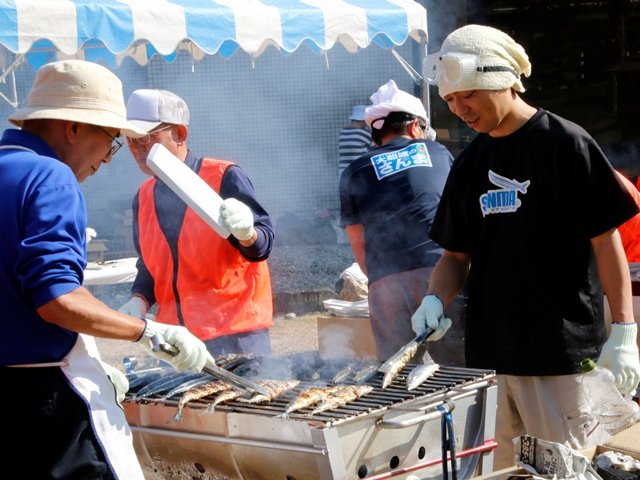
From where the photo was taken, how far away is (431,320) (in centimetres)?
310

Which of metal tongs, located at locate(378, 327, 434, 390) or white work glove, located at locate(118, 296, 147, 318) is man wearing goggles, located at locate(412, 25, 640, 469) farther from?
white work glove, located at locate(118, 296, 147, 318)

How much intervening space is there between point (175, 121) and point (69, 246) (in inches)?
70.9

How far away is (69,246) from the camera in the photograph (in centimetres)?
206

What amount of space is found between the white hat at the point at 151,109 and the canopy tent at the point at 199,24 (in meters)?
2.79

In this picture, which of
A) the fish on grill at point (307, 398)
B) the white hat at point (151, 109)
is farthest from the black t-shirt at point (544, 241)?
the white hat at point (151, 109)

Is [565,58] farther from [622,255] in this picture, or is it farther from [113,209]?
[622,255]

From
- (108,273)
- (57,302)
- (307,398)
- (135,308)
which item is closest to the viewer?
(57,302)

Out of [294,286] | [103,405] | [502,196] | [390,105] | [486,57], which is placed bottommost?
[294,286]

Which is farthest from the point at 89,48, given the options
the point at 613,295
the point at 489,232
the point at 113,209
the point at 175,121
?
the point at 613,295

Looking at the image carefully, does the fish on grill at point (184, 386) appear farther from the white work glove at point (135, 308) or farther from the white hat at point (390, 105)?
the white hat at point (390, 105)

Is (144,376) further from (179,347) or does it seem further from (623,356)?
(623,356)

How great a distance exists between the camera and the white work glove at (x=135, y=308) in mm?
3863

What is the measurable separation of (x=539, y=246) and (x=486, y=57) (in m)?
0.72

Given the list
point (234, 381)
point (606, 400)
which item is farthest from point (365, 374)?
point (606, 400)
